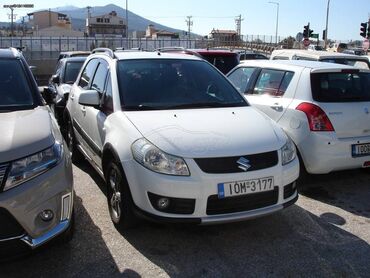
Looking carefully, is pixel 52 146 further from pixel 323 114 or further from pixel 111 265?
pixel 323 114

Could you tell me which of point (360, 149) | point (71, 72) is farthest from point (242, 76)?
point (71, 72)

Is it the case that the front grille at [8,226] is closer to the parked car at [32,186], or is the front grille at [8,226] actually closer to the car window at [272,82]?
the parked car at [32,186]

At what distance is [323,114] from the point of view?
5.38 meters

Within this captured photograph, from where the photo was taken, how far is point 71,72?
11.2 meters

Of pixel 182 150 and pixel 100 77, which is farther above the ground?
pixel 100 77

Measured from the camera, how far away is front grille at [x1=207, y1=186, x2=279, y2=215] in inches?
149

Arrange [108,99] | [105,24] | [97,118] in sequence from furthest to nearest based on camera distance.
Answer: [105,24], [97,118], [108,99]

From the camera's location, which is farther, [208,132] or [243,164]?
[208,132]

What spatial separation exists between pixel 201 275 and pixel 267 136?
53.7 inches

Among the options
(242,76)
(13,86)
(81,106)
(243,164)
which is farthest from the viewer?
(242,76)

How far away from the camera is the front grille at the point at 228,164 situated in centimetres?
376

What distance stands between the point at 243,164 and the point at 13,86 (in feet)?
7.80

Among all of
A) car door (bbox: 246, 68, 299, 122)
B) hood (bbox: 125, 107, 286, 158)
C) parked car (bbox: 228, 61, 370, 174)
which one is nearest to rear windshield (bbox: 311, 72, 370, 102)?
parked car (bbox: 228, 61, 370, 174)

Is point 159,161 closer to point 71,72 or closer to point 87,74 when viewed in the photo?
point 87,74
